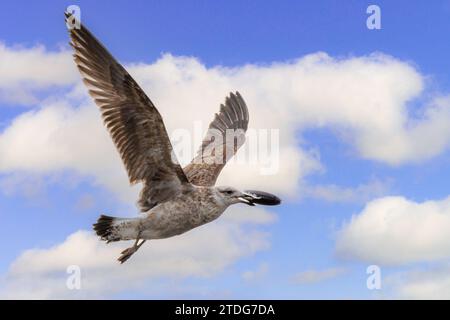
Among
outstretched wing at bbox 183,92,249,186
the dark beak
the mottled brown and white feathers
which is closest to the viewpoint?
the mottled brown and white feathers

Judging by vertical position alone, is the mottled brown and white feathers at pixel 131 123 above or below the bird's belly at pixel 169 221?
above

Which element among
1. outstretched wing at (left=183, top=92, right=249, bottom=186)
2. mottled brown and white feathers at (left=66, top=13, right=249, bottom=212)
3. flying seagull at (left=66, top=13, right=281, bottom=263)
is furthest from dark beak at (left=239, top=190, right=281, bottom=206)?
outstretched wing at (left=183, top=92, right=249, bottom=186)

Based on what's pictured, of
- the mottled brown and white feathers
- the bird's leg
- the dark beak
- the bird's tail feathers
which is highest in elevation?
the mottled brown and white feathers

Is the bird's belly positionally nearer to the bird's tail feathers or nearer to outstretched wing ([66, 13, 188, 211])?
the bird's tail feathers

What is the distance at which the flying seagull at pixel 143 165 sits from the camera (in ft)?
38.6

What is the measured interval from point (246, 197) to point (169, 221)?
1584mm

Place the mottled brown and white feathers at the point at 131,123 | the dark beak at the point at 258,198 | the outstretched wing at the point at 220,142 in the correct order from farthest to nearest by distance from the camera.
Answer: the outstretched wing at the point at 220,142 < the dark beak at the point at 258,198 < the mottled brown and white feathers at the point at 131,123

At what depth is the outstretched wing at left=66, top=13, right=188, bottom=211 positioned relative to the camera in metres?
11.8

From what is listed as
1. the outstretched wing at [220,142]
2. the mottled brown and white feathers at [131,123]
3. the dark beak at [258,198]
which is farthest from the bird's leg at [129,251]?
the outstretched wing at [220,142]

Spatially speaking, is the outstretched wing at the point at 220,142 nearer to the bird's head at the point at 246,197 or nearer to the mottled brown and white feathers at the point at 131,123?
the bird's head at the point at 246,197

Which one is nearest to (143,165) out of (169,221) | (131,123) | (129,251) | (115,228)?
(131,123)

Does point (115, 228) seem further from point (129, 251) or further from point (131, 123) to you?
point (131, 123)

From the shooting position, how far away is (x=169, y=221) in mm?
11789
